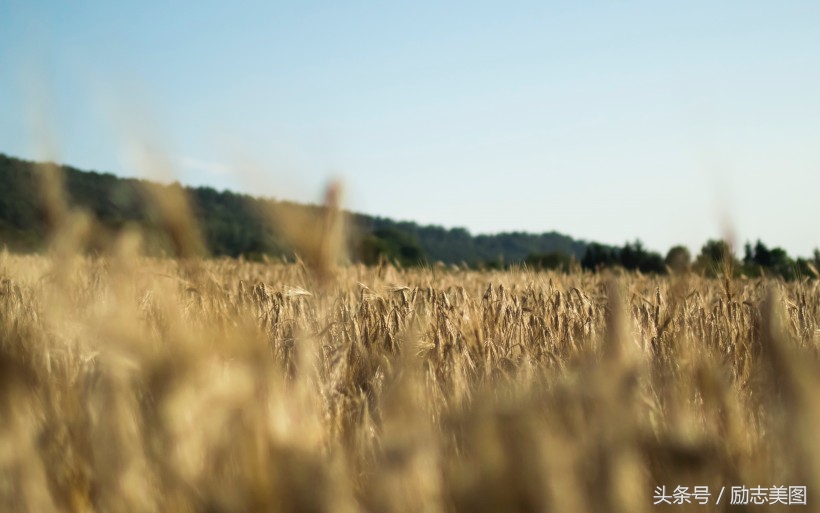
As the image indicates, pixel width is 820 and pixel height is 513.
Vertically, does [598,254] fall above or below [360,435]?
above

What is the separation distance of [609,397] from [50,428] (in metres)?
0.87

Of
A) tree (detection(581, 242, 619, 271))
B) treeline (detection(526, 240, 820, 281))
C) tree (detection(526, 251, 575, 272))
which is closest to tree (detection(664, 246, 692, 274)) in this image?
treeline (detection(526, 240, 820, 281))

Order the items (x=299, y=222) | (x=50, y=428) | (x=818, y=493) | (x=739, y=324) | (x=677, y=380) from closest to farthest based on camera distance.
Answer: (x=818, y=493)
(x=50, y=428)
(x=677, y=380)
(x=299, y=222)
(x=739, y=324)

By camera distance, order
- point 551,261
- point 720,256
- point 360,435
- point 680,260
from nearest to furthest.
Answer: point 360,435 → point 680,260 → point 720,256 → point 551,261

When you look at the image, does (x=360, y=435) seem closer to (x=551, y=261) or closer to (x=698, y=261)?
(x=698, y=261)

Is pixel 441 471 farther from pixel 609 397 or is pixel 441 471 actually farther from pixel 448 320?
pixel 448 320

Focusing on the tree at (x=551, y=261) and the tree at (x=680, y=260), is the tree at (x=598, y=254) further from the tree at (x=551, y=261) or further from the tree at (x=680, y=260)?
the tree at (x=680, y=260)

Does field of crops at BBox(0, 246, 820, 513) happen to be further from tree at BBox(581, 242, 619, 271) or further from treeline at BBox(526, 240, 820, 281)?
tree at BBox(581, 242, 619, 271)

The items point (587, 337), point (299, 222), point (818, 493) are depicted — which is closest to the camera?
point (818, 493)

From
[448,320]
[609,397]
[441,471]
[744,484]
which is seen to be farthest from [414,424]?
[448,320]

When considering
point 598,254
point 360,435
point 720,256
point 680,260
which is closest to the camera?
point 360,435

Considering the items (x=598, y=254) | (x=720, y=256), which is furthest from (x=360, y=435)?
(x=598, y=254)

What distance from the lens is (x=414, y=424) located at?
97 centimetres

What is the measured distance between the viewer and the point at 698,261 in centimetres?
316
